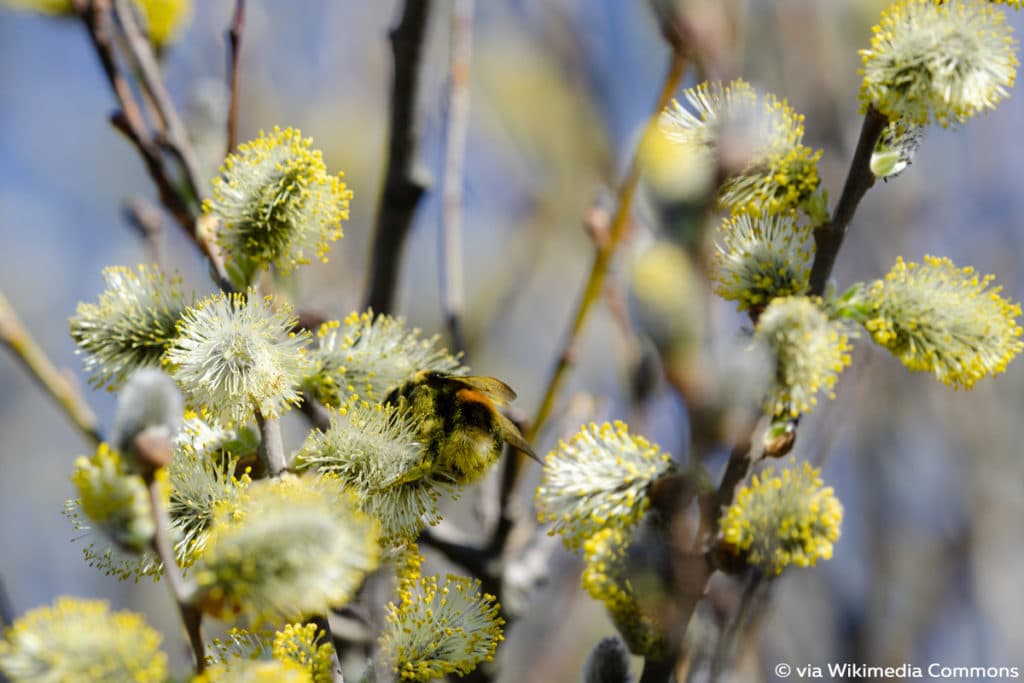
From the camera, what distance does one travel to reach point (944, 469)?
328 cm

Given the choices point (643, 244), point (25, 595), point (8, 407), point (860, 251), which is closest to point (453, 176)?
point (643, 244)

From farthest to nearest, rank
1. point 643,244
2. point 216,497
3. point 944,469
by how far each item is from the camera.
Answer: point 944,469, point 643,244, point 216,497

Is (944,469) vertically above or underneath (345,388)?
above

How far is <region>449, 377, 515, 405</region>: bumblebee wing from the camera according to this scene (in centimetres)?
112

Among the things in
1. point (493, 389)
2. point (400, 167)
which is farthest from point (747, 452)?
point (400, 167)

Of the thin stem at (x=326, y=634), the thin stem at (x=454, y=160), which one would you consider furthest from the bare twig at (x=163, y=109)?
the thin stem at (x=326, y=634)

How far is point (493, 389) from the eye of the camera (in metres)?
1.15

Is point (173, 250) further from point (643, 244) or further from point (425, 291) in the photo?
point (643, 244)

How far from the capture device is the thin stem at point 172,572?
2.54 feet

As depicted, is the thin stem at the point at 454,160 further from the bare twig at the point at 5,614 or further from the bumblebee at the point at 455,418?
the bare twig at the point at 5,614

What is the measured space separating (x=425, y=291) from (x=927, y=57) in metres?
3.23

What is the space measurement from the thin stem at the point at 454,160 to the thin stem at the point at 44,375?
73 centimetres

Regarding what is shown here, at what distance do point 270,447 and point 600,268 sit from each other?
0.77m

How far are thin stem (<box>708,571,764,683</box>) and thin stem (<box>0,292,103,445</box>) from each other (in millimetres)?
936
